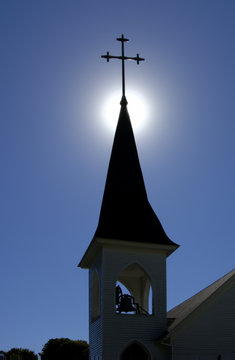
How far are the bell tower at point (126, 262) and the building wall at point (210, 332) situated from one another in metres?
0.96

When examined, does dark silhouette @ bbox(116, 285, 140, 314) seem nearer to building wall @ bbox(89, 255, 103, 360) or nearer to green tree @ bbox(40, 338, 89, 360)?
building wall @ bbox(89, 255, 103, 360)

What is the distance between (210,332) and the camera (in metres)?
18.1

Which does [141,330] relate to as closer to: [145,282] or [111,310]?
[111,310]

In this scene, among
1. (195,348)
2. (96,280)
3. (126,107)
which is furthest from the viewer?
(126,107)

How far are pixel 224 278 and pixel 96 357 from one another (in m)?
5.42

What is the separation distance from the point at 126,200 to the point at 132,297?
3725 mm

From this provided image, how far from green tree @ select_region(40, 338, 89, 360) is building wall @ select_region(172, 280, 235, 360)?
1364 inches

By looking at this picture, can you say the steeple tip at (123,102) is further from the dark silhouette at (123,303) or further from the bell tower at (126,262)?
the dark silhouette at (123,303)

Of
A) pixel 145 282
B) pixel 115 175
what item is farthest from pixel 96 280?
pixel 115 175

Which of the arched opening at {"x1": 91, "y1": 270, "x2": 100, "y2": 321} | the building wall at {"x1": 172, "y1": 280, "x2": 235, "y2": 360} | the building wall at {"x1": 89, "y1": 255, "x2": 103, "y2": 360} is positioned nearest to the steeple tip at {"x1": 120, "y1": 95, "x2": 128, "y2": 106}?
the building wall at {"x1": 89, "y1": 255, "x2": 103, "y2": 360}

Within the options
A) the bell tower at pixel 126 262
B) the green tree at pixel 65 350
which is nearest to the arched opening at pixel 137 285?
the bell tower at pixel 126 262

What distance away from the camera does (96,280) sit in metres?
21.4

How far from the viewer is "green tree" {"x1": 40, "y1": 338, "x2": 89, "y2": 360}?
5103cm

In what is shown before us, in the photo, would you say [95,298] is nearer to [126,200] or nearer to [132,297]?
[132,297]
